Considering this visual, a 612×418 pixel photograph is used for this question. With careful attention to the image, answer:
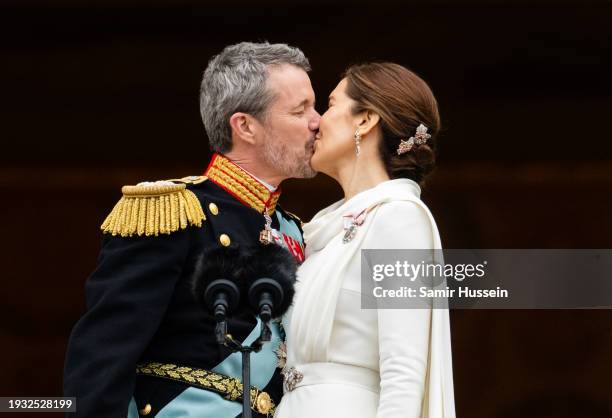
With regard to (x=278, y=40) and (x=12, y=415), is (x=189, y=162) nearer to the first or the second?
(x=278, y=40)

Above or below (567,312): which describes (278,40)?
above

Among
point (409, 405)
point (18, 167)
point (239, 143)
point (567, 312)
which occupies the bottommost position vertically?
point (409, 405)

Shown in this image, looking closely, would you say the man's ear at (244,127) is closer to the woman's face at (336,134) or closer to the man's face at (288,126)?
the man's face at (288,126)

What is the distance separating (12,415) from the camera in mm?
5363

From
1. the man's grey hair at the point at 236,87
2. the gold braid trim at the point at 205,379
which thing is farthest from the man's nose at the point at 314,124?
the gold braid trim at the point at 205,379

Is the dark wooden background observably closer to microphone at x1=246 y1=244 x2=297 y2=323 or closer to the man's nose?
the man's nose

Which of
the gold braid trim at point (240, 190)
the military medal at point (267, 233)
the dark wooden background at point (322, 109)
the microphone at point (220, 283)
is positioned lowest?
the microphone at point (220, 283)

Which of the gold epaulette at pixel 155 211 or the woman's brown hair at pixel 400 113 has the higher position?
the woman's brown hair at pixel 400 113

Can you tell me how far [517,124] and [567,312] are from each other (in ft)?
2.30

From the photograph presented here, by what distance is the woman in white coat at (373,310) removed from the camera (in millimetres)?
3016

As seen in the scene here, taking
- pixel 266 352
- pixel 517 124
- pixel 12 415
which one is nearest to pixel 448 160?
pixel 517 124

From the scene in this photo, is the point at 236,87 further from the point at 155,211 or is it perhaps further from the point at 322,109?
the point at 322,109

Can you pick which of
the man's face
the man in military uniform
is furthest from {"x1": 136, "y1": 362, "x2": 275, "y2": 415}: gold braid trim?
the man's face

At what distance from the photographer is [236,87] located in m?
3.51
